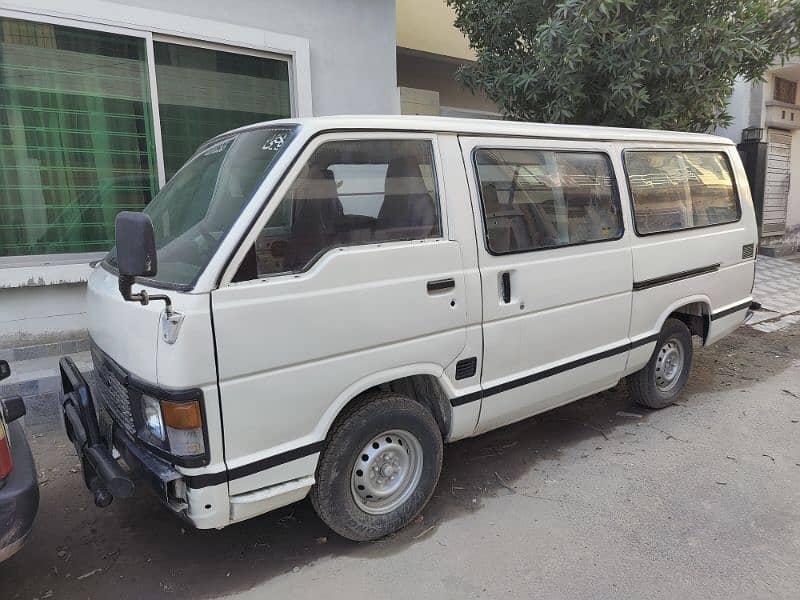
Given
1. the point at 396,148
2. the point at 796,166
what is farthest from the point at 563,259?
the point at 796,166

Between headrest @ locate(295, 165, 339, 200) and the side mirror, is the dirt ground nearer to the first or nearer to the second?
the side mirror

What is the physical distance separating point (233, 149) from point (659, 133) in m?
3.14

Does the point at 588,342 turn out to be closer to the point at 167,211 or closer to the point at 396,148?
the point at 396,148

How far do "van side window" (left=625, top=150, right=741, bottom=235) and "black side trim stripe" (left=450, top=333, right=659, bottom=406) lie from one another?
0.78 metres

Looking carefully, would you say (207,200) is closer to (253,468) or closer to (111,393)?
(111,393)

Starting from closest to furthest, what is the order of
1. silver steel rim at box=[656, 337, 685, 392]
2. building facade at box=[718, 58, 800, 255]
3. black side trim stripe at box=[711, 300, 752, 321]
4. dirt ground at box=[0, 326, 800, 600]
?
dirt ground at box=[0, 326, 800, 600]
silver steel rim at box=[656, 337, 685, 392]
black side trim stripe at box=[711, 300, 752, 321]
building facade at box=[718, 58, 800, 255]

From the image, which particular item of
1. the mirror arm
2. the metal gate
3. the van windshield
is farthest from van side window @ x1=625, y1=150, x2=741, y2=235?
the metal gate

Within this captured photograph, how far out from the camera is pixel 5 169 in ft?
16.0

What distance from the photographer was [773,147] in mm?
12352

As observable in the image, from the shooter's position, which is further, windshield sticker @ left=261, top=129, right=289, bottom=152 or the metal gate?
the metal gate

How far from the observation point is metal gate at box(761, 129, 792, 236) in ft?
40.4

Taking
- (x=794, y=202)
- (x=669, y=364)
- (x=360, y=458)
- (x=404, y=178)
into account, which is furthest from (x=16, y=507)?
(x=794, y=202)

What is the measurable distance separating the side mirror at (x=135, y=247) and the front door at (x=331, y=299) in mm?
302

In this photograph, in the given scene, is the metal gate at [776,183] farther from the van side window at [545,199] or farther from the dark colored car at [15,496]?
the dark colored car at [15,496]
